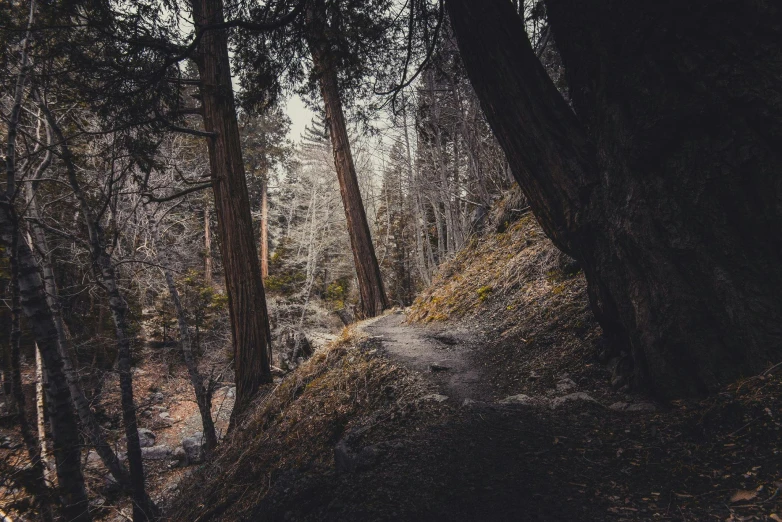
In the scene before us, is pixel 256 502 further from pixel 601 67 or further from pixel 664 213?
pixel 601 67

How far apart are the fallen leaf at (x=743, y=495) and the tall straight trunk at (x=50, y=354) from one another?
4375 millimetres

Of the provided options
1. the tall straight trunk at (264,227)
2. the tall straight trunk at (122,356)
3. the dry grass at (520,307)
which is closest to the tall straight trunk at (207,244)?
the tall straight trunk at (264,227)

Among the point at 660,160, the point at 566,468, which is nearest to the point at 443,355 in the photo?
the point at 566,468

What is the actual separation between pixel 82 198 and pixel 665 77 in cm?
635

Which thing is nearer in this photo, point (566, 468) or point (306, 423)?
point (566, 468)

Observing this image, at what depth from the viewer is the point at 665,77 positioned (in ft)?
5.90

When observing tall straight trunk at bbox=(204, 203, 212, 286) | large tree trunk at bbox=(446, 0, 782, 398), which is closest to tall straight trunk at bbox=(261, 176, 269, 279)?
tall straight trunk at bbox=(204, 203, 212, 286)

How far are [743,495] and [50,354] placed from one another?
15.4ft

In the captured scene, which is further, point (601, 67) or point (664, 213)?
point (601, 67)

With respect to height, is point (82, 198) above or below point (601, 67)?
above

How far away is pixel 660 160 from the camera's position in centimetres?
185

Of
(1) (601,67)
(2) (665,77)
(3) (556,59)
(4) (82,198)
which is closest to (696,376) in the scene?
(2) (665,77)

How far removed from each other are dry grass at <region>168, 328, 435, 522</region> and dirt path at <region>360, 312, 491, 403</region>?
22 cm

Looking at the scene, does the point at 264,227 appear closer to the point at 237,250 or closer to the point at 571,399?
the point at 237,250
